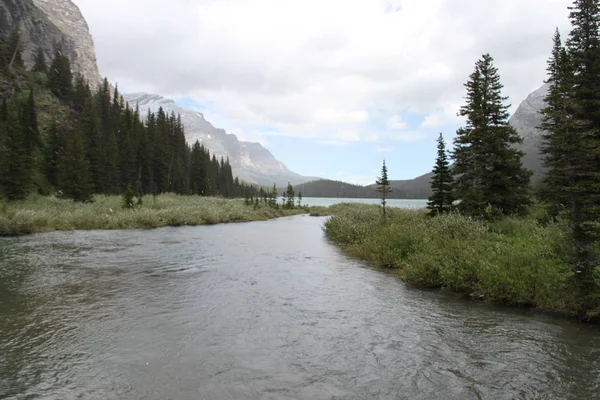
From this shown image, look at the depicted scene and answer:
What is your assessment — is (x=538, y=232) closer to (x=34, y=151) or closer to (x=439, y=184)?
(x=439, y=184)

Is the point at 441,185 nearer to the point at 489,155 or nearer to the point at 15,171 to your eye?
the point at 489,155

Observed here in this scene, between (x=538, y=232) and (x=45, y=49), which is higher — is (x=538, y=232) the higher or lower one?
the lower one

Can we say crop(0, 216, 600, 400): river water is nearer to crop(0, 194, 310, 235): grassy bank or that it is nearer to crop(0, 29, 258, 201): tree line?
crop(0, 194, 310, 235): grassy bank

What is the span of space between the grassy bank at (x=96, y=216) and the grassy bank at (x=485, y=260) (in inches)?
1145

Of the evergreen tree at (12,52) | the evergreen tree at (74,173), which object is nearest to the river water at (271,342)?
the evergreen tree at (74,173)

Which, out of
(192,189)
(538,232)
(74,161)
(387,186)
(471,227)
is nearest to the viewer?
(538,232)

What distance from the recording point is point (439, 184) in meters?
26.7

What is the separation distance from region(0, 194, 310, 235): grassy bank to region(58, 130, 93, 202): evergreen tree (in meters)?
2.32

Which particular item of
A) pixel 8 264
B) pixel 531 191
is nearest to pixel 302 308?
pixel 8 264

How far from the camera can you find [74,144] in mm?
57781

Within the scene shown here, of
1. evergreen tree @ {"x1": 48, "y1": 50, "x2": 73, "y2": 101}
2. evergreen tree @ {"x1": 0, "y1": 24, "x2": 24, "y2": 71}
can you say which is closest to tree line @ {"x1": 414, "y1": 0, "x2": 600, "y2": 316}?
evergreen tree @ {"x1": 48, "y1": 50, "x2": 73, "y2": 101}

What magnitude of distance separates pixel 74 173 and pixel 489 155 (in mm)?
56140

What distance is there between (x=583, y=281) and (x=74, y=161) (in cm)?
6402

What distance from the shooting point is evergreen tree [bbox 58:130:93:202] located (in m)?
51.8
